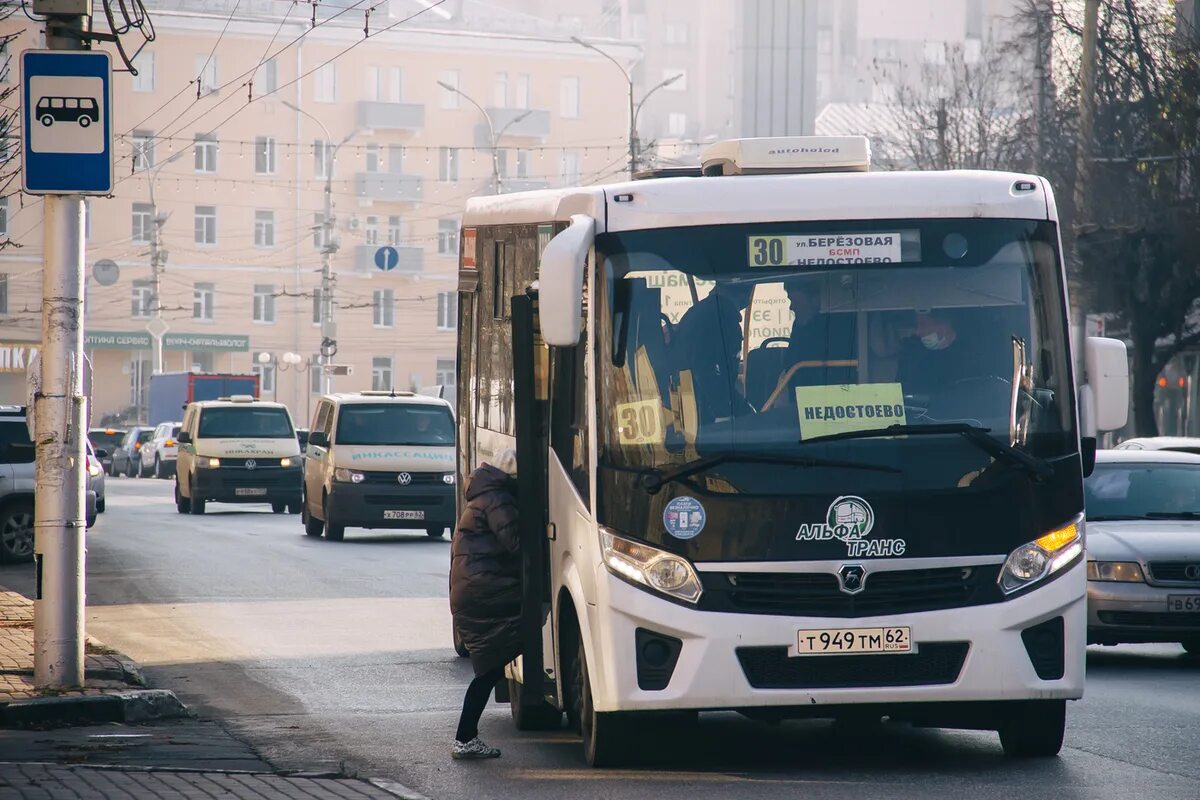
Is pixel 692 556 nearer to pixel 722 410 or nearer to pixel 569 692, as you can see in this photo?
pixel 722 410

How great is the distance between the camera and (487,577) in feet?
29.2

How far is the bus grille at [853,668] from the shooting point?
8.18m

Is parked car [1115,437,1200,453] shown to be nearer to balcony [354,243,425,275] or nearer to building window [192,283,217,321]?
balcony [354,243,425,275]

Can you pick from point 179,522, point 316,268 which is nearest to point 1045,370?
point 179,522

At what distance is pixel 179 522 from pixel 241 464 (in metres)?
3.00

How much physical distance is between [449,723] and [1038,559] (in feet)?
11.2

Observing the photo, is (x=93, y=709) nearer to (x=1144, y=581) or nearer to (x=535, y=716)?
(x=535, y=716)

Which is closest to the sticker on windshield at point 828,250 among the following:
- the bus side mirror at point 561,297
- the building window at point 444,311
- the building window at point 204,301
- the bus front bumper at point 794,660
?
the bus side mirror at point 561,297

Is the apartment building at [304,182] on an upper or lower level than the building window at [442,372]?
upper

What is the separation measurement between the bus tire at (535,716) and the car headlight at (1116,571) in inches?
175

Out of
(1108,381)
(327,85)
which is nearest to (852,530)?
(1108,381)

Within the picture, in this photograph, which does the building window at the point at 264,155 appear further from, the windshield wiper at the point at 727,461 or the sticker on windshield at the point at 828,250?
the windshield wiper at the point at 727,461

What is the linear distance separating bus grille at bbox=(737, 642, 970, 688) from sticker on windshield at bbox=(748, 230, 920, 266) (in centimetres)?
162

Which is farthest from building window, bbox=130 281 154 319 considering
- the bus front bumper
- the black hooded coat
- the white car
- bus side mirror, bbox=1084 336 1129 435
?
the bus front bumper
